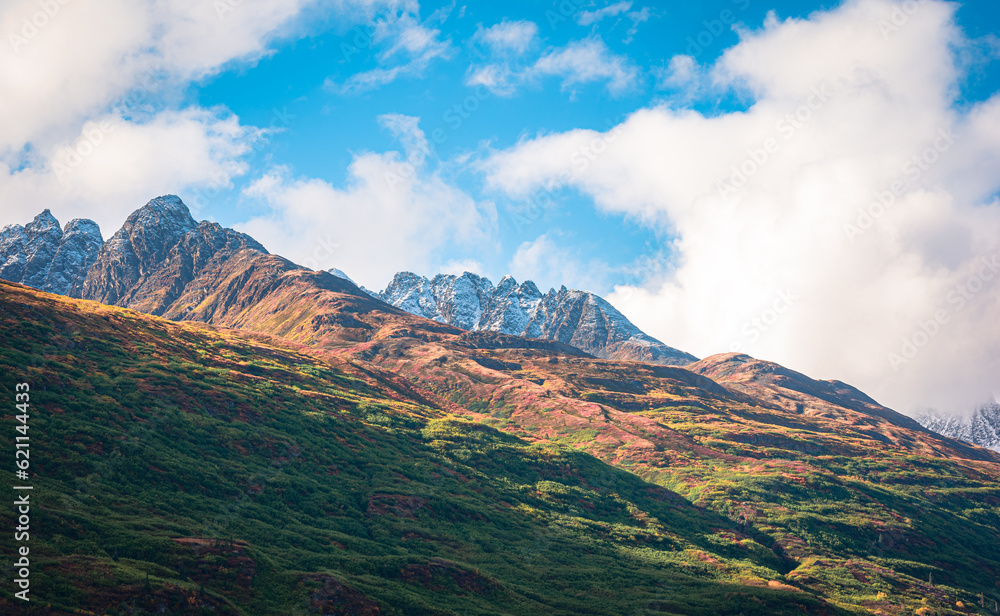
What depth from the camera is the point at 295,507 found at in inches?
2255

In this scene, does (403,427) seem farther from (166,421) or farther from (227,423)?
(166,421)

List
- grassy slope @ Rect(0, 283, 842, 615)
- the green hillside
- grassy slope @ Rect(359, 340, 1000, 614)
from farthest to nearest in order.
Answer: grassy slope @ Rect(359, 340, 1000, 614) < the green hillside < grassy slope @ Rect(0, 283, 842, 615)

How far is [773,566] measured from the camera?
76.0 m

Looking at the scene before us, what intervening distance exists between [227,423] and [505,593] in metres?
42.3

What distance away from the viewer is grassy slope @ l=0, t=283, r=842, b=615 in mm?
36031

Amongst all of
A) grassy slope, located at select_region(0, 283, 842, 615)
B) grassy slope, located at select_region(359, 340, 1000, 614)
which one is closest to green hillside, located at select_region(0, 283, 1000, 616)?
grassy slope, located at select_region(0, 283, 842, 615)

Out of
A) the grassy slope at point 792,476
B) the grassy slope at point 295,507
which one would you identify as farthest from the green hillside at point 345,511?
the grassy slope at point 792,476

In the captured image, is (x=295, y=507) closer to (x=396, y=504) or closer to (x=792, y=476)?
(x=396, y=504)

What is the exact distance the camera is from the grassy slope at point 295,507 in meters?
36.0

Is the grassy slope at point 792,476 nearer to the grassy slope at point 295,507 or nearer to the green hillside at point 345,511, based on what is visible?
the green hillside at point 345,511

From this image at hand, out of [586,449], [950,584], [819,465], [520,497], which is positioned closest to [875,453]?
[819,465]

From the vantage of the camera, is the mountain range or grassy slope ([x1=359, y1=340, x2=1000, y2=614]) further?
grassy slope ([x1=359, y1=340, x2=1000, y2=614])

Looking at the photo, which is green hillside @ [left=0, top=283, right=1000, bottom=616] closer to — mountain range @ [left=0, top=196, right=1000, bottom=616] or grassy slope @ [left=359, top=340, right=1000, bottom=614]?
mountain range @ [left=0, top=196, right=1000, bottom=616]

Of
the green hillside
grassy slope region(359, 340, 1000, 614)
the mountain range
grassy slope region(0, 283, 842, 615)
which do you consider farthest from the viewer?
grassy slope region(359, 340, 1000, 614)
